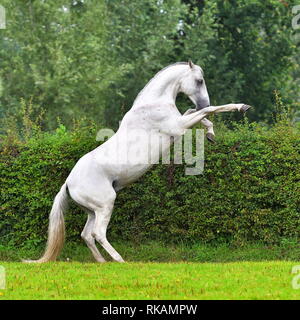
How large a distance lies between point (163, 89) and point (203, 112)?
0.82 meters

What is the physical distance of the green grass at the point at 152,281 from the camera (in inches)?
265

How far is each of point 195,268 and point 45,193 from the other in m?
3.86

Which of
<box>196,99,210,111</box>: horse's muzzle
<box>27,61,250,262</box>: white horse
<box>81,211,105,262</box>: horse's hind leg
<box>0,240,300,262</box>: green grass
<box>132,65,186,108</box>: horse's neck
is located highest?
<box>132,65,186,108</box>: horse's neck

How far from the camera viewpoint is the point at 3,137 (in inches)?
464

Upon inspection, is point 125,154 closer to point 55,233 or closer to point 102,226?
point 102,226

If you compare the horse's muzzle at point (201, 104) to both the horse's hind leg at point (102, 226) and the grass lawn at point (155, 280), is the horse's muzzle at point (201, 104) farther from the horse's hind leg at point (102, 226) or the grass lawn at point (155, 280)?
the grass lawn at point (155, 280)

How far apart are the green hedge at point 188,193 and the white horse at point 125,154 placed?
1.39 metres

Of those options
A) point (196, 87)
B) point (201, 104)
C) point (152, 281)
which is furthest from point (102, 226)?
point (196, 87)

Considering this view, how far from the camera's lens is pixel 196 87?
32.1ft

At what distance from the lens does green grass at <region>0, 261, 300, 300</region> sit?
6738mm

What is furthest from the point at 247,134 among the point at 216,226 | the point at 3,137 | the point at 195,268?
the point at 3,137

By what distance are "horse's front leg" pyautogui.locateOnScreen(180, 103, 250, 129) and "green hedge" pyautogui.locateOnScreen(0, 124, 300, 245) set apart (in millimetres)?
1583

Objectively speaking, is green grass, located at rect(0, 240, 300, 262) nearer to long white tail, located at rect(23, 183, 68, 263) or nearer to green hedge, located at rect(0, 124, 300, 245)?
green hedge, located at rect(0, 124, 300, 245)

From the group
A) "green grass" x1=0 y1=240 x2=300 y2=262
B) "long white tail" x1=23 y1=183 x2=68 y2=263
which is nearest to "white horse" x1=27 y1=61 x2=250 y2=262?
"long white tail" x1=23 y1=183 x2=68 y2=263
